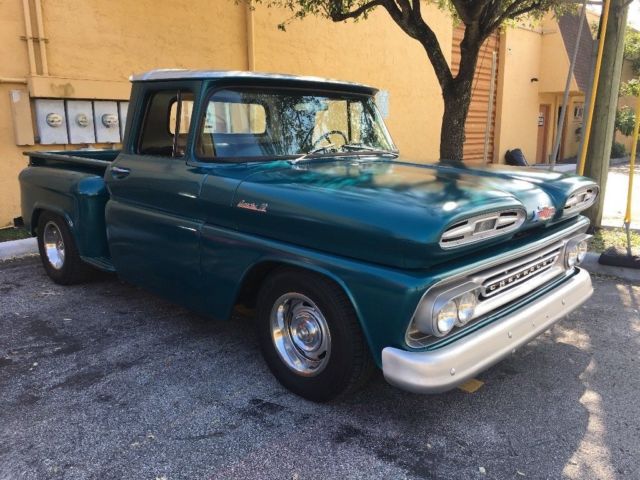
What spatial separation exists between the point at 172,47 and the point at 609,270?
22.3 feet

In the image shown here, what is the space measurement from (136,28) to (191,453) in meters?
7.11

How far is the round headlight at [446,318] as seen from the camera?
8.22 ft

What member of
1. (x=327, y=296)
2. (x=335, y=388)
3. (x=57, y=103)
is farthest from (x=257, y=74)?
(x=57, y=103)

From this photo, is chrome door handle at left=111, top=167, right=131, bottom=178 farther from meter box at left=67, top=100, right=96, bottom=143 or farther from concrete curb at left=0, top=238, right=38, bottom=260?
meter box at left=67, top=100, right=96, bottom=143

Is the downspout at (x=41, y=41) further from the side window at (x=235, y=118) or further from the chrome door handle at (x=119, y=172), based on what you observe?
the side window at (x=235, y=118)

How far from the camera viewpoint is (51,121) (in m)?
7.29

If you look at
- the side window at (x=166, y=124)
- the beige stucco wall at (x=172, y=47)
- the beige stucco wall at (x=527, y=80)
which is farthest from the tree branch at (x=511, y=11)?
the beige stucco wall at (x=527, y=80)

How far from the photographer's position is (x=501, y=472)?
252cm

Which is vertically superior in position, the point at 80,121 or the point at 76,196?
the point at 80,121

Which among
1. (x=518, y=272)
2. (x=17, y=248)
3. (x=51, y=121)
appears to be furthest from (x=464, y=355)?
(x=51, y=121)

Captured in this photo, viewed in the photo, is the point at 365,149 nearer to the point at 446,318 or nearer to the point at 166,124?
the point at 166,124

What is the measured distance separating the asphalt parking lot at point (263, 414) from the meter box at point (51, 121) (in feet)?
12.9

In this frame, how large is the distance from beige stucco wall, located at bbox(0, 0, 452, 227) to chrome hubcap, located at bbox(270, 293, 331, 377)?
8.46 feet

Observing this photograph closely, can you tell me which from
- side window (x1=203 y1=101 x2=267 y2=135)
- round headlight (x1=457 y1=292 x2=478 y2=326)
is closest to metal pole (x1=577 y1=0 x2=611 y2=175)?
side window (x1=203 y1=101 x2=267 y2=135)
